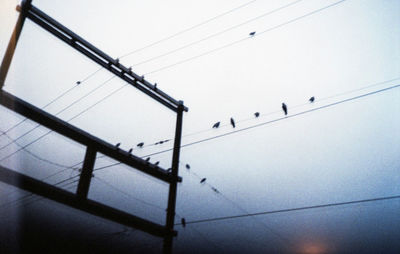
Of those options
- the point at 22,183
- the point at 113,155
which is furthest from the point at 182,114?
the point at 22,183

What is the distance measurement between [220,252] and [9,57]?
17218mm

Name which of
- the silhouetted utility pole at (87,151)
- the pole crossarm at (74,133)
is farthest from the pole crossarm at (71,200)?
the pole crossarm at (74,133)

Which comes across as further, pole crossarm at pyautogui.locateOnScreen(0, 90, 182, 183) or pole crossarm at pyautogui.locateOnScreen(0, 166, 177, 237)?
pole crossarm at pyautogui.locateOnScreen(0, 90, 182, 183)

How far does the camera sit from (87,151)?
19.3ft

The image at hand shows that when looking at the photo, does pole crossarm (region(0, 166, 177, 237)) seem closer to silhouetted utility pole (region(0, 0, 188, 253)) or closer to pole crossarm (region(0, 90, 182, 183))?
silhouetted utility pole (region(0, 0, 188, 253))

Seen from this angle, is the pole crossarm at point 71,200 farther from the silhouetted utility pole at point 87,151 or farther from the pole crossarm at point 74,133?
the pole crossarm at point 74,133

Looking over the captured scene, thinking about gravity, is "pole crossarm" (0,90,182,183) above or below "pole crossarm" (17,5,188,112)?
below

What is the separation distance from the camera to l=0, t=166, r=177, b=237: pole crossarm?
15.2 feet

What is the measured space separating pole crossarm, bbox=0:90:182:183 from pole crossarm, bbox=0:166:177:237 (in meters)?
1.08

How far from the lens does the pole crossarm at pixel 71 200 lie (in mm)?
4637

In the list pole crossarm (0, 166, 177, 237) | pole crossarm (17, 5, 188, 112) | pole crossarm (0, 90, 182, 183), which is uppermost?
pole crossarm (17, 5, 188, 112)

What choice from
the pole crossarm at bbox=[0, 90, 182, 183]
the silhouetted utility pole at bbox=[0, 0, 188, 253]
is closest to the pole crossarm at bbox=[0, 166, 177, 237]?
the silhouetted utility pole at bbox=[0, 0, 188, 253]

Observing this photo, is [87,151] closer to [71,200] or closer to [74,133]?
[74,133]

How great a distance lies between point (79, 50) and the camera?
6.34m
